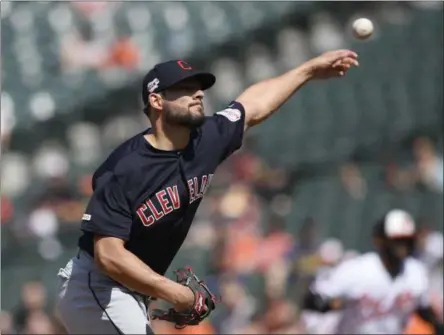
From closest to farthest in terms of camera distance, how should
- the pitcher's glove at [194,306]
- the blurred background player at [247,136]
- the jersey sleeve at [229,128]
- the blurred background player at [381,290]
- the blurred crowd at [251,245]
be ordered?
the pitcher's glove at [194,306]
the jersey sleeve at [229,128]
the blurred background player at [381,290]
the blurred crowd at [251,245]
the blurred background player at [247,136]

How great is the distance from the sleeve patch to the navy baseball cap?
37 cm

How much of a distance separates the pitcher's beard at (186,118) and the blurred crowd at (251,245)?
112 inches

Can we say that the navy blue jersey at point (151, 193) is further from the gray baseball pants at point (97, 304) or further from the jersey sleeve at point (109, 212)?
the gray baseball pants at point (97, 304)

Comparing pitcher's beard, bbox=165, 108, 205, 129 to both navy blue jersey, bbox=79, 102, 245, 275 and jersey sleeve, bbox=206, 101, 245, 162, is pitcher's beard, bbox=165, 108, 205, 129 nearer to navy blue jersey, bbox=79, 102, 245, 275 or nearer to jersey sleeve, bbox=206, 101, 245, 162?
navy blue jersey, bbox=79, 102, 245, 275

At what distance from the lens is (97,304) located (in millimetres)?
4719

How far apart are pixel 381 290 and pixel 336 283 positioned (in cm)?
29

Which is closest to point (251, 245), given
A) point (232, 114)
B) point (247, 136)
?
point (247, 136)

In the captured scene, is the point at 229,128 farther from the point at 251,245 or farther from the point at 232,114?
the point at 251,245

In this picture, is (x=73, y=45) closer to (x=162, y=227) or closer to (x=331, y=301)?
(x=331, y=301)

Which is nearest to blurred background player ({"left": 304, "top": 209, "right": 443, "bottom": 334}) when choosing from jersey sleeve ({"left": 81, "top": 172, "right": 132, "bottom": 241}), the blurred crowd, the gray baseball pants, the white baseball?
the blurred crowd

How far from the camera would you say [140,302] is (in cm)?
477

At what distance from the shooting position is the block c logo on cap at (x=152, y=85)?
474cm

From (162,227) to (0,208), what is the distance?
7.20 metres

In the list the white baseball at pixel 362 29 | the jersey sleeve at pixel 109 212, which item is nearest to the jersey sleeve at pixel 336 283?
the white baseball at pixel 362 29
